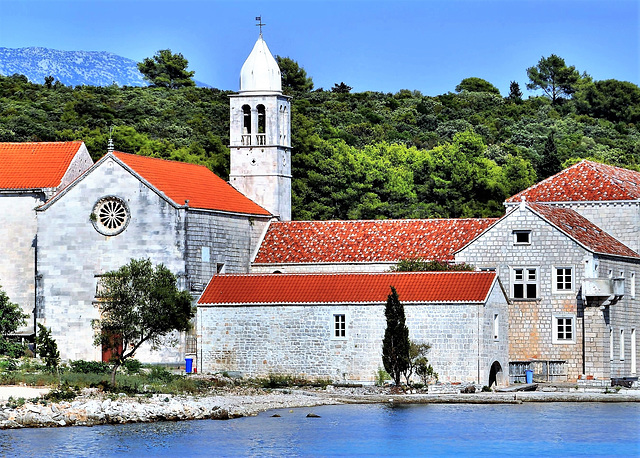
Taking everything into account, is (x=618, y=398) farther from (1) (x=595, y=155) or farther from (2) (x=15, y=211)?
(1) (x=595, y=155)

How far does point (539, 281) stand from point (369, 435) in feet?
54.7

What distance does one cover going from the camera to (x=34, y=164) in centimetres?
6419

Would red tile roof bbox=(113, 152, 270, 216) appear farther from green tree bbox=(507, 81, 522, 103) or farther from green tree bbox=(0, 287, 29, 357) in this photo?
green tree bbox=(507, 81, 522, 103)

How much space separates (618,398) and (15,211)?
90.4 ft

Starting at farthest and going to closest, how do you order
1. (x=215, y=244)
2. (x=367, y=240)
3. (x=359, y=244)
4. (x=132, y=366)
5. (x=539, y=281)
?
(x=367, y=240), (x=359, y=244), (x=215, y=244), (x=539, y=281), (x=132, y=366)

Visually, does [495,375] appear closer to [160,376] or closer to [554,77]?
[160,376]

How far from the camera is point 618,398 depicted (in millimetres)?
51312

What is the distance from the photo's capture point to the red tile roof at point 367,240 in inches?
2376

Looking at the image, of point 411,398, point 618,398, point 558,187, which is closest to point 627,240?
point 558,187

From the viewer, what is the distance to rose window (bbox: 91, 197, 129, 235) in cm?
5925

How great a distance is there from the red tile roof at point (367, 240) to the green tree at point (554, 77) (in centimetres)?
6733

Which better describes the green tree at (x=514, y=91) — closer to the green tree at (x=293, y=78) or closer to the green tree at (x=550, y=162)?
the green tree at (x=293, y=78)

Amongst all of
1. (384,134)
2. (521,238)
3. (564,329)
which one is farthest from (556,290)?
(384,134)

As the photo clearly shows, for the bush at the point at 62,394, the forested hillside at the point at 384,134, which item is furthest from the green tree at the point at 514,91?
the bush at the point at 62,394
